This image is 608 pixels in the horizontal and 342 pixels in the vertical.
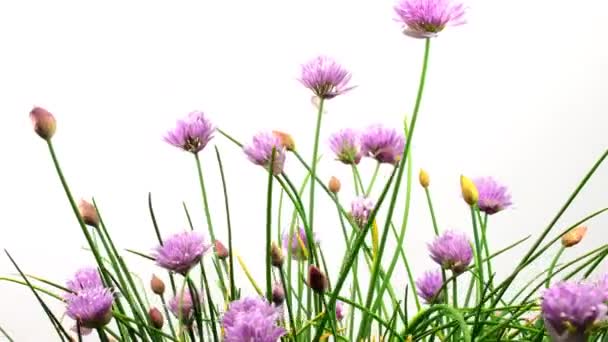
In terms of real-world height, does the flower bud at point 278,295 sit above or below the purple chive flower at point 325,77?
below

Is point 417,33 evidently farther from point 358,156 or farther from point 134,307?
point 134,307

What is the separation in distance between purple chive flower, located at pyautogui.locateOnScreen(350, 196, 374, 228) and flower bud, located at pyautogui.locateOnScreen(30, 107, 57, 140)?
246mm

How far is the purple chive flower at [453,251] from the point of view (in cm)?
53

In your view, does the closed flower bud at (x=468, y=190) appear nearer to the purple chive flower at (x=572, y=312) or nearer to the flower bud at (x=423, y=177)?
the flower bud at (x=423, y=177)

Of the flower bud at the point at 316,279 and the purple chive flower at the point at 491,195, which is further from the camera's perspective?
the purple chive flower at the point at 491,195

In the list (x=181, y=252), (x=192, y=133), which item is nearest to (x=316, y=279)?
(x=181, y=252)

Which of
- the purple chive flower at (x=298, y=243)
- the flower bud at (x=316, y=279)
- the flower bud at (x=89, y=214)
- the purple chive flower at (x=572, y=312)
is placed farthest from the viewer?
the purple chive flower at (x=298, y=243)

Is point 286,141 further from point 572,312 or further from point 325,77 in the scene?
point 572,312

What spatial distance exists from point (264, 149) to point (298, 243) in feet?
0.53

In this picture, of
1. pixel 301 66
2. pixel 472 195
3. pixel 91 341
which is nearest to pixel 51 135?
pixel 301 66

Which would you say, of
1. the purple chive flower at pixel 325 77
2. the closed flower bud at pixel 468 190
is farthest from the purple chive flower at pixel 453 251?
the purple chive flower at pixel 325 77

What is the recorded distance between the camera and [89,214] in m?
0.54

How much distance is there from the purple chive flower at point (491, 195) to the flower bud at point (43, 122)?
0.33m

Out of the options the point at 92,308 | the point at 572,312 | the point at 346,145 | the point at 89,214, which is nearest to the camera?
the point at 572,312
